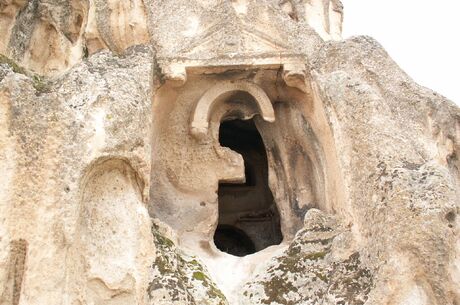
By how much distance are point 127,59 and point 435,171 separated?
304 centimetres

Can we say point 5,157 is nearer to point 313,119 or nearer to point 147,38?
point 147,38

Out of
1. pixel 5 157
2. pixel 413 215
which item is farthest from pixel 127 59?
pixel 413 215

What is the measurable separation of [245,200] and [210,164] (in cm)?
305

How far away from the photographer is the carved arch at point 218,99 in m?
6.96

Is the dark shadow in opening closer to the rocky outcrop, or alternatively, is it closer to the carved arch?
the carved arch

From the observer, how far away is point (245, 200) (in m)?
10.1

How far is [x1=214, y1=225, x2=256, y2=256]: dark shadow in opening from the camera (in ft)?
31.9

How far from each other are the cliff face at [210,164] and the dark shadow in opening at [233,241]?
2.65m

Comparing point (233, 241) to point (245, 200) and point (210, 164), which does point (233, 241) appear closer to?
point (245, 200)

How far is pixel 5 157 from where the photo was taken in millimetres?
4746

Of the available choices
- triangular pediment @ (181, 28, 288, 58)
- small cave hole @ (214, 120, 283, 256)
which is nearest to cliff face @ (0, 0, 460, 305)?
triangular pediment @ (181, 28, 288, 58)

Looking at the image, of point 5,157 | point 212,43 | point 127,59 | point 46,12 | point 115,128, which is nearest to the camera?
point 5,157

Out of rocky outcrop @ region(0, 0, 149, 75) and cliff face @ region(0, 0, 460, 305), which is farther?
rocky outcrop @ region(0, 0, 149, 75)

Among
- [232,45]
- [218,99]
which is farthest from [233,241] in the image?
[232,45]
